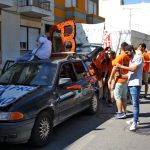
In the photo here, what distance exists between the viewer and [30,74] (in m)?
7.41

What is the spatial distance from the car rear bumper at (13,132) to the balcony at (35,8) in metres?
18.0

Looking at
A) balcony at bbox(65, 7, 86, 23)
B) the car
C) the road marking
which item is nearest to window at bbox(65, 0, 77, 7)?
balcony at bbox(65, 7, 86, 23)

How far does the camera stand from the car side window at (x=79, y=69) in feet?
27.5

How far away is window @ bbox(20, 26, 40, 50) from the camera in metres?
23.8

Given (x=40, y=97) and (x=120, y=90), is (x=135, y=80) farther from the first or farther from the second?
(x=40, y=97)

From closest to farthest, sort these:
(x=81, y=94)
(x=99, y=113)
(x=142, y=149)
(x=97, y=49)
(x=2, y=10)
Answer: (x=142, y=149)
(x=81, y=94)
(x=99, y=113)
(x=97, y=49)
(x=2, y=10)

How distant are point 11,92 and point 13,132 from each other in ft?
3.31

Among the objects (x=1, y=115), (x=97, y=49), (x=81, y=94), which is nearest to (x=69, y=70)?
(x=81, y=94)

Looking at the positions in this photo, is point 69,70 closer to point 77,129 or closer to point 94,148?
point 77,129

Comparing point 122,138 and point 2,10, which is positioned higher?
point 2,10

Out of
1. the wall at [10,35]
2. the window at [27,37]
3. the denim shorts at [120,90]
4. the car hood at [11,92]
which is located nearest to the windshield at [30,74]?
the car hood at [11,92]

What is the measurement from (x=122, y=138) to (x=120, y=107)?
1877mm

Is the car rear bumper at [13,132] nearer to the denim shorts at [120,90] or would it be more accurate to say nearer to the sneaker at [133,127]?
the sneaker at [133,127]

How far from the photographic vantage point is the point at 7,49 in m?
22.1
